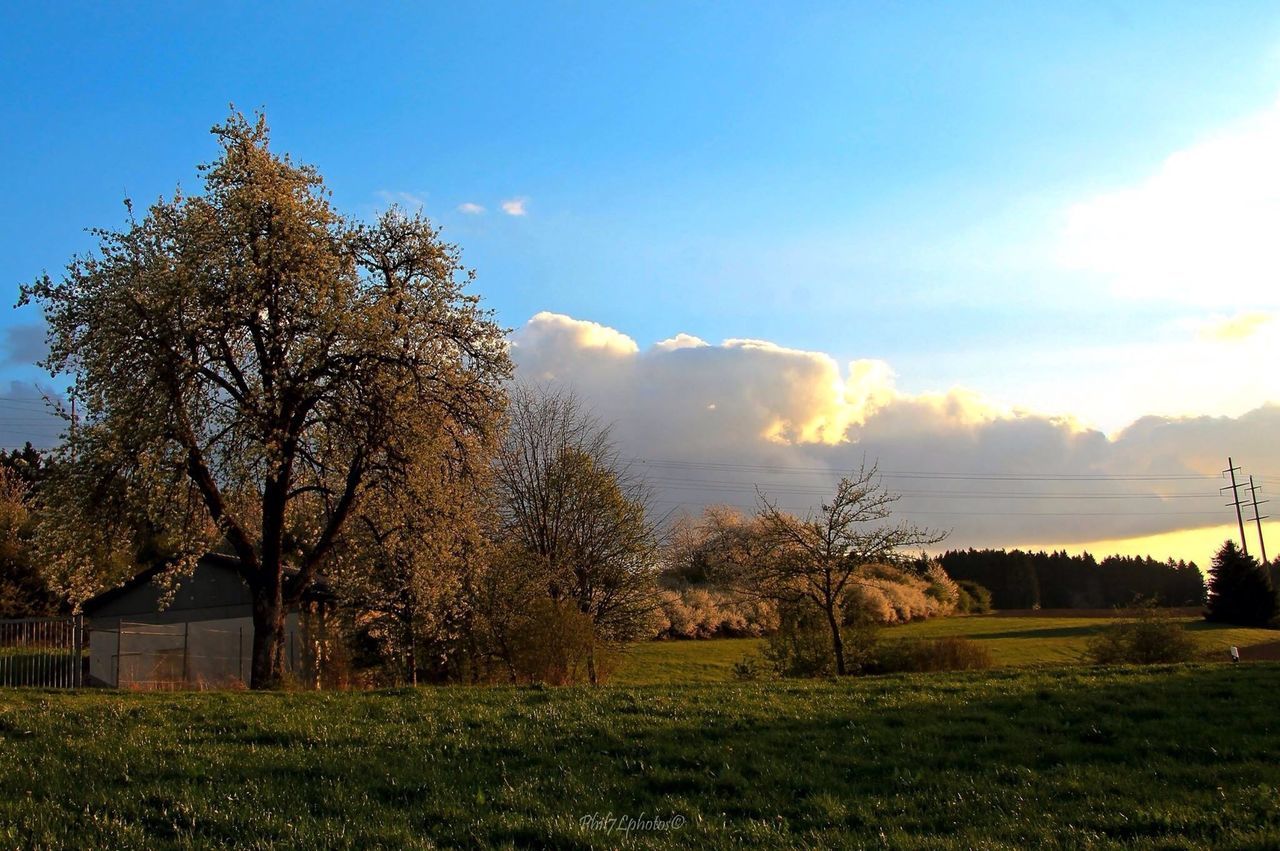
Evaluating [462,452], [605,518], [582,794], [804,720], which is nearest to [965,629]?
[605,518]

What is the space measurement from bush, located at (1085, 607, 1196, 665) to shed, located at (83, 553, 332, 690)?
27.0 metres

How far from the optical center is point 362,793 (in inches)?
356

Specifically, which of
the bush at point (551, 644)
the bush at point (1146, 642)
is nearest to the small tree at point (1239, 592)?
the bush at point (1146, 642)

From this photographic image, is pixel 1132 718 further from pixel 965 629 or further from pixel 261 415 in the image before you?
pixel 965 629

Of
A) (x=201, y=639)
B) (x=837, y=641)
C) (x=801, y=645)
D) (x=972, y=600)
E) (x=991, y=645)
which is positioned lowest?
(x=991, y=645)

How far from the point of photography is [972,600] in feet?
299

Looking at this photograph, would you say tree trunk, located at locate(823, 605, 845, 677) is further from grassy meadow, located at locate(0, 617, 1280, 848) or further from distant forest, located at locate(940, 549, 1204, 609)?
distant forest, located at locate(940, 549, 1204, 609)

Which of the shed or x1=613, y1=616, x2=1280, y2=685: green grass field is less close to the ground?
the shed

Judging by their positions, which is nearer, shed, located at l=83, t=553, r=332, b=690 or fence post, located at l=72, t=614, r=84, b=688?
fence post, located at l=72, t=614, r=84, b=688

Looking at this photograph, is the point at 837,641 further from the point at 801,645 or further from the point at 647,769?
the point at 647,769

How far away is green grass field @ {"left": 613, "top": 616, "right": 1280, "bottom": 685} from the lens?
44094mm

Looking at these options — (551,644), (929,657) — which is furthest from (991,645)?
(551,644)

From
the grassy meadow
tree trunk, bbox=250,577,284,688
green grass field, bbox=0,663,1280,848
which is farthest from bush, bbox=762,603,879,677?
Answer: tree trunk, bbox=250,577,284,688

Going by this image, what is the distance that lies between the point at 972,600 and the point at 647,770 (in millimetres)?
88110
